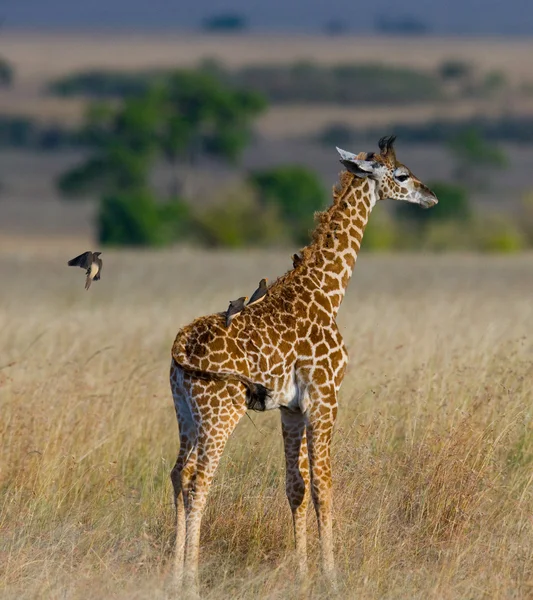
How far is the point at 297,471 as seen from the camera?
8.00m

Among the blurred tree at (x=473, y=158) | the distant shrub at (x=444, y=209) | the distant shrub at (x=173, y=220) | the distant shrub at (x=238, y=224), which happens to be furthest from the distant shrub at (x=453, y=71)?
the distant shrub at (x=238, y=224)

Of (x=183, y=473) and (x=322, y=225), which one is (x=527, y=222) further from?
(x=183, y=473)

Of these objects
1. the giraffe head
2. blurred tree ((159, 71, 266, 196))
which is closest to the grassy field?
the giraffe head

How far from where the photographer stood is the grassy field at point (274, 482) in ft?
24.9

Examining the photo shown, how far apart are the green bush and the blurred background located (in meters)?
0.07

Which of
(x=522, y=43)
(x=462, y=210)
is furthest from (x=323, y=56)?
(x=462, y=210)

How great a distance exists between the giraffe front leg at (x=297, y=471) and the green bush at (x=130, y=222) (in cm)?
5685

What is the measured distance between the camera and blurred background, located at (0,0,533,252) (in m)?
60.1

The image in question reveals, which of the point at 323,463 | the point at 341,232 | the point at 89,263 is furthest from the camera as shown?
the point at 341,232

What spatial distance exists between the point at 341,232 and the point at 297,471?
1.45 m

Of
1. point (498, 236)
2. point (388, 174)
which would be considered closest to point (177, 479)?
point (388, 174)

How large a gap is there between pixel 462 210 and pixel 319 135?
208ft

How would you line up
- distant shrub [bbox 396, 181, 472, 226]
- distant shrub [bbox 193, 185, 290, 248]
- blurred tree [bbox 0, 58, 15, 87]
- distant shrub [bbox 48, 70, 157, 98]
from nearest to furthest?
distant shrub [bbox 193, 185, 290, 248], distant shrub [bbox 396, 181, 472, 226], blurred tree [bbox 0, 58, 15, 87], distant shrub [bbox 48, 70, 157, 98]

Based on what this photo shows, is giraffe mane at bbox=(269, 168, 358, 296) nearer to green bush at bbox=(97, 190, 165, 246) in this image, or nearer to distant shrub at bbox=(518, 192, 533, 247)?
distant shrub at bbox=(518, 192, 533, 247)
